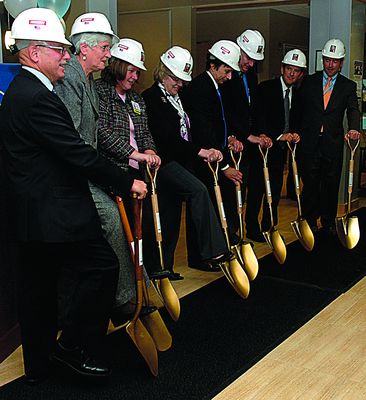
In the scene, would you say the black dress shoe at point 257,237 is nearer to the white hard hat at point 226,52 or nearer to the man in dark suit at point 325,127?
the man in dark suit at point 325,127

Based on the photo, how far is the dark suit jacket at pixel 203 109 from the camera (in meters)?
4.37

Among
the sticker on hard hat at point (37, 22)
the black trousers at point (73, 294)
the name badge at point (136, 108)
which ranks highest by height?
the sticker on hard hat at point (37, 22)

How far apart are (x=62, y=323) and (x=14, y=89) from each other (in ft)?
3.75

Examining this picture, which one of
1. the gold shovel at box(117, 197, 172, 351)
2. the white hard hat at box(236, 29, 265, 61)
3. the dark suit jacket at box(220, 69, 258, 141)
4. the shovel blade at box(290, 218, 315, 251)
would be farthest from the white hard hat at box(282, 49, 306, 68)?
the gold shovel at box(117, 197, 172, 351)

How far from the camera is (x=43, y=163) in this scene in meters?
2.60

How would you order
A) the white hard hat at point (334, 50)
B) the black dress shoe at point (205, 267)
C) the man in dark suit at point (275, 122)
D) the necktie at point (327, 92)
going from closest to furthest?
1. the black dress shoe at point (205, 267)
2. the man in dark suit at point (275, 122)
3. the white hard hat at point (334, 50)
4. the necktie at point (327, 92)

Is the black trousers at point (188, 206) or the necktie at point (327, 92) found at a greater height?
the necktie at point (327, 92)

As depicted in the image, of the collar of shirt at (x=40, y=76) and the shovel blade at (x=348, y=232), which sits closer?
the collar of shirt at (x=40, y=76)

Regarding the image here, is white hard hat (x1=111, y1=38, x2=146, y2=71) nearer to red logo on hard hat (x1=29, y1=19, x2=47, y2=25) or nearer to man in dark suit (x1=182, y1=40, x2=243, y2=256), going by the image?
man in dark suit (x1=182, y1=40, x2=243, y2=256)

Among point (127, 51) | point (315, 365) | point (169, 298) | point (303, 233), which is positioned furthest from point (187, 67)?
point (315, 365)

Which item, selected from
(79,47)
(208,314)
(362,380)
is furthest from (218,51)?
(362,380)

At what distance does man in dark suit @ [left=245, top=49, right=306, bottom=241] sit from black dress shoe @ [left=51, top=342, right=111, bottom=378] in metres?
2.92

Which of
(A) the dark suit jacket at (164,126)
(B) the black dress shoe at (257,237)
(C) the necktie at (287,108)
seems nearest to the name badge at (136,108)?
(A) the dark suit jacket at (164,126)

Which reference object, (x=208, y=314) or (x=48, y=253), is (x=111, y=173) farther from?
(x=208, y=314)
